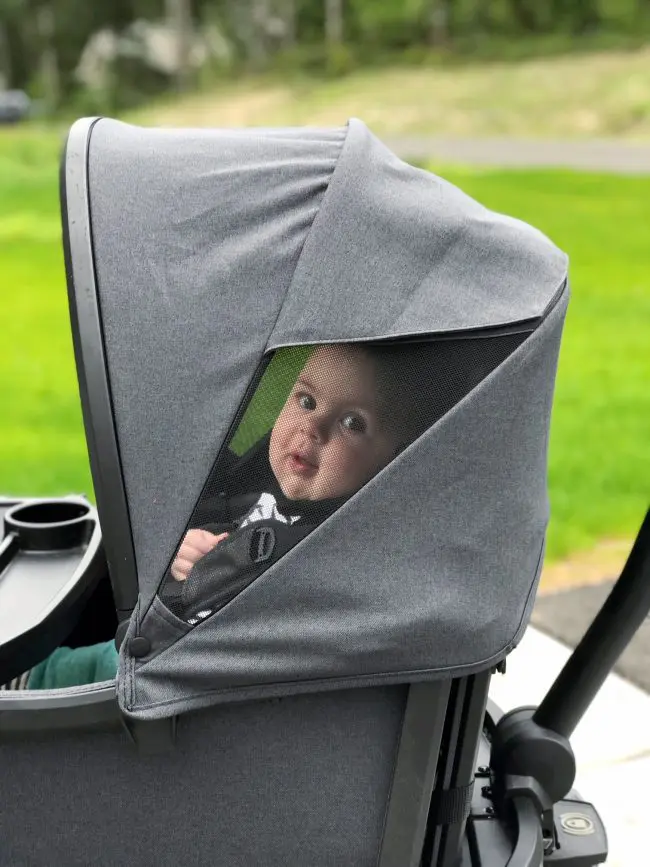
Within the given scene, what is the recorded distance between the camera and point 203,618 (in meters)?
1.46

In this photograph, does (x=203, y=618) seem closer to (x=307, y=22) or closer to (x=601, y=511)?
(x=601, y=511)

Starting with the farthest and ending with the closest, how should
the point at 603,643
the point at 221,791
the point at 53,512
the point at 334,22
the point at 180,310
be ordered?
the point at 334,22
the point at 53,512
the point at 603,643
the point at 221,791
the point at 180,310

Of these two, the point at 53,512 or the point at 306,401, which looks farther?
the point at 53,512

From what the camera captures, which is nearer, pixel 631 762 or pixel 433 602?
pixel 433 602

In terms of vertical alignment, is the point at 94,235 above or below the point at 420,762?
above

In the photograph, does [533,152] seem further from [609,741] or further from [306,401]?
[306,401]

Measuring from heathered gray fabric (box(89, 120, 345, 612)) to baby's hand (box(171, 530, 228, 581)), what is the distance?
0.02 m

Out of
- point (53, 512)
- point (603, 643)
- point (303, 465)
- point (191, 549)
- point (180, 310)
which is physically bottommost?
point (53, 512)

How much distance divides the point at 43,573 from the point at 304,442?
843mm

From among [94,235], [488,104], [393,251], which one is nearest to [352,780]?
[393,251]

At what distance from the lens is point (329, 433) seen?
1459mm

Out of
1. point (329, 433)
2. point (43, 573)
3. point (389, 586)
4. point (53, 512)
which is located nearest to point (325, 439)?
point (329, 433)

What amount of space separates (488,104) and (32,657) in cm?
1992

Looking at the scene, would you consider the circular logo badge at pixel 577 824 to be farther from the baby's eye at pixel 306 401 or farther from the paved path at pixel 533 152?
the paved path at pixel 533 152
